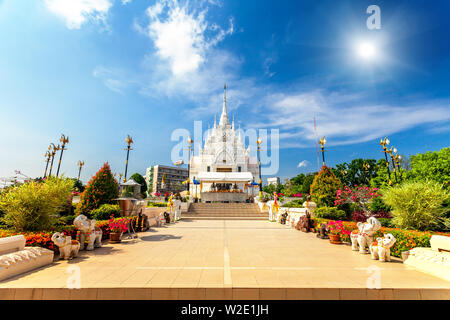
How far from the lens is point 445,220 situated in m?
A: 6.83

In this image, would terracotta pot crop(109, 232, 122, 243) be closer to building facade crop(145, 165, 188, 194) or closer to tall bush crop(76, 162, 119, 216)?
tall bush crop(76, 162, 119, 216)

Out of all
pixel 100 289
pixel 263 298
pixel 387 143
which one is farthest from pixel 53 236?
pixel 387 143

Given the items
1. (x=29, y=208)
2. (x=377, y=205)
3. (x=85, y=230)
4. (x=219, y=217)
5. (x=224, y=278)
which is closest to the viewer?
(x=224, y=278)

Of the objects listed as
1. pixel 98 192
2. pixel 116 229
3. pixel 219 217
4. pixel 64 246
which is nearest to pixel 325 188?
pixel 219 217

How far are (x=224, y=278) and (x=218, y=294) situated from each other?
529 millimetres

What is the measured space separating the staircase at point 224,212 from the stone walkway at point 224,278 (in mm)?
12073

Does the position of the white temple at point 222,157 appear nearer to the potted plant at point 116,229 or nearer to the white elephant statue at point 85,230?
the potted plant at point 116,229

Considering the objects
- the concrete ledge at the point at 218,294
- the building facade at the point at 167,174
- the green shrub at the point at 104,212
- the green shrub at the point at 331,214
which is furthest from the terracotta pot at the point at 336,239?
the building facade at the point at 167,174

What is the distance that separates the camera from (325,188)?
1328cm

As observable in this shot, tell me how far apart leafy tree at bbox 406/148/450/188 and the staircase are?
1452 centimetres

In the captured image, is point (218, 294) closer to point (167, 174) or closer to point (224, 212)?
Answer: point (224, 212)

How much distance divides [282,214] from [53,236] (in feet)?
42.5

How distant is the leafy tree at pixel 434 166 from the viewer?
17.3 m
